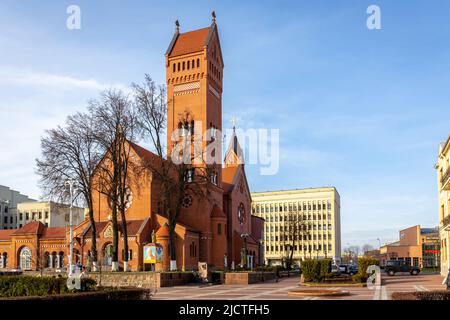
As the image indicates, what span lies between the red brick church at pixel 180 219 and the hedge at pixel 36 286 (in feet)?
97.1

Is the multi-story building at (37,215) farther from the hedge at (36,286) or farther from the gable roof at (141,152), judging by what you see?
the hedge at (36,286)

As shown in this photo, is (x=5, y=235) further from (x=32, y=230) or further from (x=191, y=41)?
(x=191, y=41)

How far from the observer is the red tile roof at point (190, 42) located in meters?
59.7

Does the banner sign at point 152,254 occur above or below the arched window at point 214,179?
below

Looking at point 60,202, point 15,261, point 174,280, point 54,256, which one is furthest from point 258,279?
point 15,261

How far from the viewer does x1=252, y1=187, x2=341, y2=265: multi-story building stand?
124 metres

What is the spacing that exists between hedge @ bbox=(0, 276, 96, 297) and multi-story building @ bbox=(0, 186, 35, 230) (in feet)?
330

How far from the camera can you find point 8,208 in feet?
383

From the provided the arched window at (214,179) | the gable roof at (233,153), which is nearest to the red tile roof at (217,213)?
the arched window at (214,179)

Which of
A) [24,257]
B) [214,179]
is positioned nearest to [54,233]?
[24,257]

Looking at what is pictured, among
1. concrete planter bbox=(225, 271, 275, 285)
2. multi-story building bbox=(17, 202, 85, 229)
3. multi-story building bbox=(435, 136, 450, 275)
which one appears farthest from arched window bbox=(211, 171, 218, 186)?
multi-story building bbox=(17, 202, 85, 229)

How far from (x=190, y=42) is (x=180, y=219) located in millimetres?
20802

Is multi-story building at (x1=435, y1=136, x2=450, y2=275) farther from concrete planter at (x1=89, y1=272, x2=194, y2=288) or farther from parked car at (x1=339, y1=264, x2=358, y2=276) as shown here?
concrete planter at (x1=89, y1=272, x2=194, y2=288)
